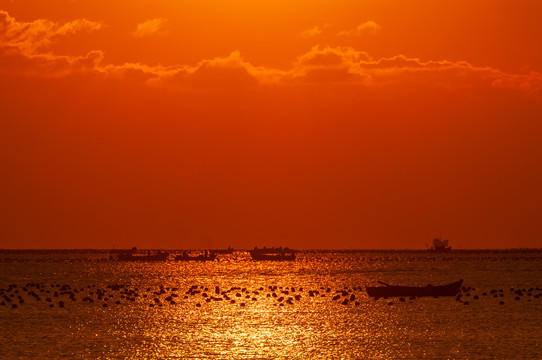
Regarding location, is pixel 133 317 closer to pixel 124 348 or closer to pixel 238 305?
pixel 238 305

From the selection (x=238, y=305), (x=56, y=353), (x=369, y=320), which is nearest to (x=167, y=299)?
(x=238, y=305)

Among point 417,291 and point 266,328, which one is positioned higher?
point 417,291

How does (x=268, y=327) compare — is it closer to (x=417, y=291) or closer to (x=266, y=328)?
(x=266, y=328)

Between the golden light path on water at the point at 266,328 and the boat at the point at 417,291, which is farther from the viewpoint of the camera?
the boat at the point at 417,291

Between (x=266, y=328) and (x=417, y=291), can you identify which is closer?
(x=266, y=328)

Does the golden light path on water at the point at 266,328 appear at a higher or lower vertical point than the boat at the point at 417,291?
lower

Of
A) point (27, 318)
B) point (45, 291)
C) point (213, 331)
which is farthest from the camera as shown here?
point (45, 291)

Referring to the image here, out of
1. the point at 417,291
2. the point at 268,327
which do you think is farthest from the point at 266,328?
the point at 417,291

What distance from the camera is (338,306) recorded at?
102 metres

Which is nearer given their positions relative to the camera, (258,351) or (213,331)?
(258,351)

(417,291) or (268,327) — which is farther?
(417,291)

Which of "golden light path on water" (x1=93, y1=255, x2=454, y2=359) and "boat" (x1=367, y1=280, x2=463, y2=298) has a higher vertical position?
"boat" (x1=367, y1=280, x2=463, y2=298)

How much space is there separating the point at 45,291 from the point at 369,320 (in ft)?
172

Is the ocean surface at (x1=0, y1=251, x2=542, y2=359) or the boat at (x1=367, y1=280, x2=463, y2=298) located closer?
the ocean surface at (x1=0, y1=251, x2=542, y2=359)
